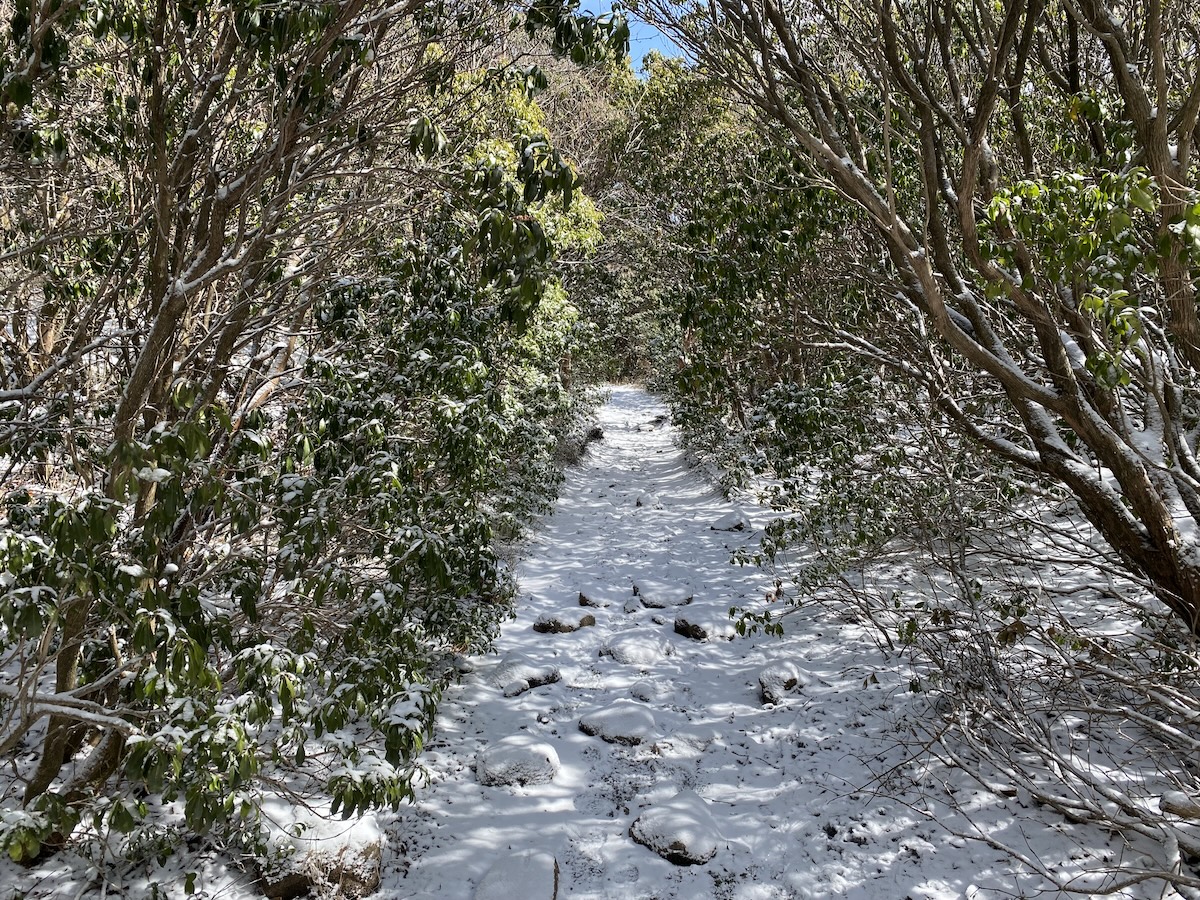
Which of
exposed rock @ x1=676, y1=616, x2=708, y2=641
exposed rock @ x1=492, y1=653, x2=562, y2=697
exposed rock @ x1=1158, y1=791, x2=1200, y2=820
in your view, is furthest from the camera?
exposed rock @ x1=676, y1=616, x2=708, y2=641

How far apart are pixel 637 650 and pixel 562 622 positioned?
3.13ft

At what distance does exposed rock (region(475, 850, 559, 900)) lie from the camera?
4.18m

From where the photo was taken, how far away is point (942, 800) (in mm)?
4688

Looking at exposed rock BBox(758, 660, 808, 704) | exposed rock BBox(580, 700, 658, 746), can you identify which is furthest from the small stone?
exposed rock BBox(758, 660, 808, 704)

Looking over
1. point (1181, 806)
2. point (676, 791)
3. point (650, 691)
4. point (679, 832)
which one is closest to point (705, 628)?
point (650, 691)

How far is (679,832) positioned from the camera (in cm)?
457

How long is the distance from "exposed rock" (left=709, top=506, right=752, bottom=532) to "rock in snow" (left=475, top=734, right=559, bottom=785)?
5.40m

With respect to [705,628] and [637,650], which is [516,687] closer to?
[637,650]

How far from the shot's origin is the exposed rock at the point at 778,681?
244 inches

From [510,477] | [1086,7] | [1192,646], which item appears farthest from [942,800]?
[510,477]

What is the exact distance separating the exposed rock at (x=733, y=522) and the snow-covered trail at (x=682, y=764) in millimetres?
1424

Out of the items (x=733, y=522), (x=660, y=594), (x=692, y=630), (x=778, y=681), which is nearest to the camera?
(x=778, y=681)

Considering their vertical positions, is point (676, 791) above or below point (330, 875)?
below

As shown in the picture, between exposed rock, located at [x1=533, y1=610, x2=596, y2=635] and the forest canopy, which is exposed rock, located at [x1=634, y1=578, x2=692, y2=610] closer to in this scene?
exposed rock, located at [x1=533, y1=610, x2=596, y2=635]
